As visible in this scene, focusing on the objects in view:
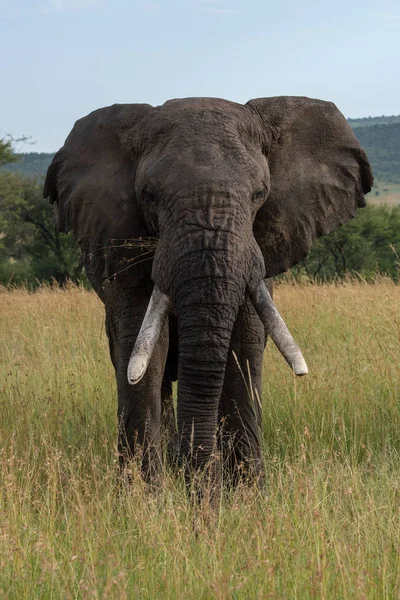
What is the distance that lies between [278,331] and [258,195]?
682mm

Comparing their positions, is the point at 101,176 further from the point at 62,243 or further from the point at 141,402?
the point at 62,243

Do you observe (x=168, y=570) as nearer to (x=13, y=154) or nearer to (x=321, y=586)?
(x=321, y=586)

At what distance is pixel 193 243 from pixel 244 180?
0.43 meters

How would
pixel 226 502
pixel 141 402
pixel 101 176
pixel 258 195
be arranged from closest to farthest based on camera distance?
pixel 258 195, pixel 226 502, pixel 141 402, pixel 101 176

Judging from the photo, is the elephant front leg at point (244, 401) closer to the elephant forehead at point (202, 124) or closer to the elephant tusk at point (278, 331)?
the elephant tusk at point (278, 331)

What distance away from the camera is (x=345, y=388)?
6406mm

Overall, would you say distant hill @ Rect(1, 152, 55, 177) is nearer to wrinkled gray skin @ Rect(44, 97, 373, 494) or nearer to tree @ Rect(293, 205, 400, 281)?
tree @ Rect(293, 205, 400, 281)

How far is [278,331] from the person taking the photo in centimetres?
436

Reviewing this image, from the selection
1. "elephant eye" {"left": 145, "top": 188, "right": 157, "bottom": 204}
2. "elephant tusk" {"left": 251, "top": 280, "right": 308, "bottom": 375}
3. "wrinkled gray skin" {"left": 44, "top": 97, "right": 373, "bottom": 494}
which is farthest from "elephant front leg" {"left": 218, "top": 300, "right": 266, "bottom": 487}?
"elephant eye" {"left": 145, "top": 188, "right": 157, "bottom": 204}

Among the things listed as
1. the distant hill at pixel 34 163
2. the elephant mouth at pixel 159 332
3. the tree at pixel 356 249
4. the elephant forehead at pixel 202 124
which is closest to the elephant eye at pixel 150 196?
the elephant forehead at pixel 202 124

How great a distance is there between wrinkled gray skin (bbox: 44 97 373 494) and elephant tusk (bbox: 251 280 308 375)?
0.08 meters

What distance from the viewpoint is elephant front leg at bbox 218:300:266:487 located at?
5.10 m

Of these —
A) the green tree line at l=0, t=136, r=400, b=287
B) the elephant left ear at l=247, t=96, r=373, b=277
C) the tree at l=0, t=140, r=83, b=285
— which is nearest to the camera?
the elephant left ear at l=247, t=96, r=373, b=277

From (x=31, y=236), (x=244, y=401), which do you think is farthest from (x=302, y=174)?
(x=31, y=236)
